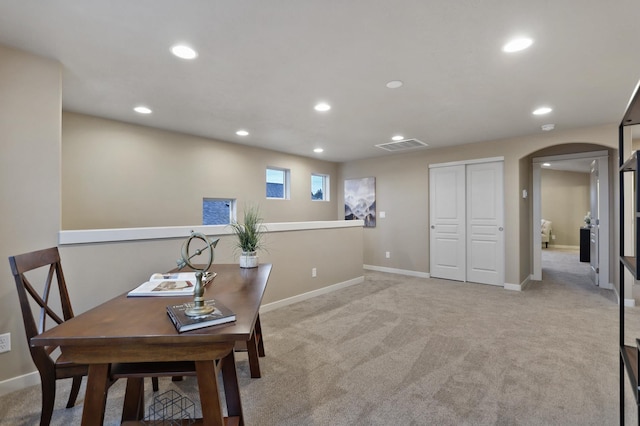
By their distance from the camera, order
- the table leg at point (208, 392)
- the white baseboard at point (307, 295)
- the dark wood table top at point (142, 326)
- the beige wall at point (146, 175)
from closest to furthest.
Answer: the dark wood table top at point (142, 326) → the table leg at point (208, 392) → the beige wall at point (146, 175) → the white baseboard at point (307, 295)

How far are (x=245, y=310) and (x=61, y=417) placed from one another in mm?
1497

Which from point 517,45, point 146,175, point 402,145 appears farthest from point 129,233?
point 402,145

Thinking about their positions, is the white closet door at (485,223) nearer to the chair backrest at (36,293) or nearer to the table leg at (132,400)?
the table leg at (132,400)

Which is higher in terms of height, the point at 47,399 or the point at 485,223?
the point at 485,223

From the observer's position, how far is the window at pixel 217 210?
15.5 feet

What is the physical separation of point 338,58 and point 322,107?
108cm

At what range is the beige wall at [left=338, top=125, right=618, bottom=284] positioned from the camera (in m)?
4.51

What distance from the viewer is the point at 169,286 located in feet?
5.50

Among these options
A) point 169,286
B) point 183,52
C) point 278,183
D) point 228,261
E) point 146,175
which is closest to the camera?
point 169,286

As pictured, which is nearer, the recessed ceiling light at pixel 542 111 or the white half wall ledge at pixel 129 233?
the white half wall ledge at pixel 129 233

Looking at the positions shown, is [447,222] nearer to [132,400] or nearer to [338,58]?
[338,58]

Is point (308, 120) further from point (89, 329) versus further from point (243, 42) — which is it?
point (89, 329)

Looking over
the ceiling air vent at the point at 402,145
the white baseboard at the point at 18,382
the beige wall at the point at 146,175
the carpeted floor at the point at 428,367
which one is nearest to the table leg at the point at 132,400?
the carpeted floor at the point at 428,367

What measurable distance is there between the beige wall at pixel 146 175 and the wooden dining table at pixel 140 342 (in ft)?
9.09
